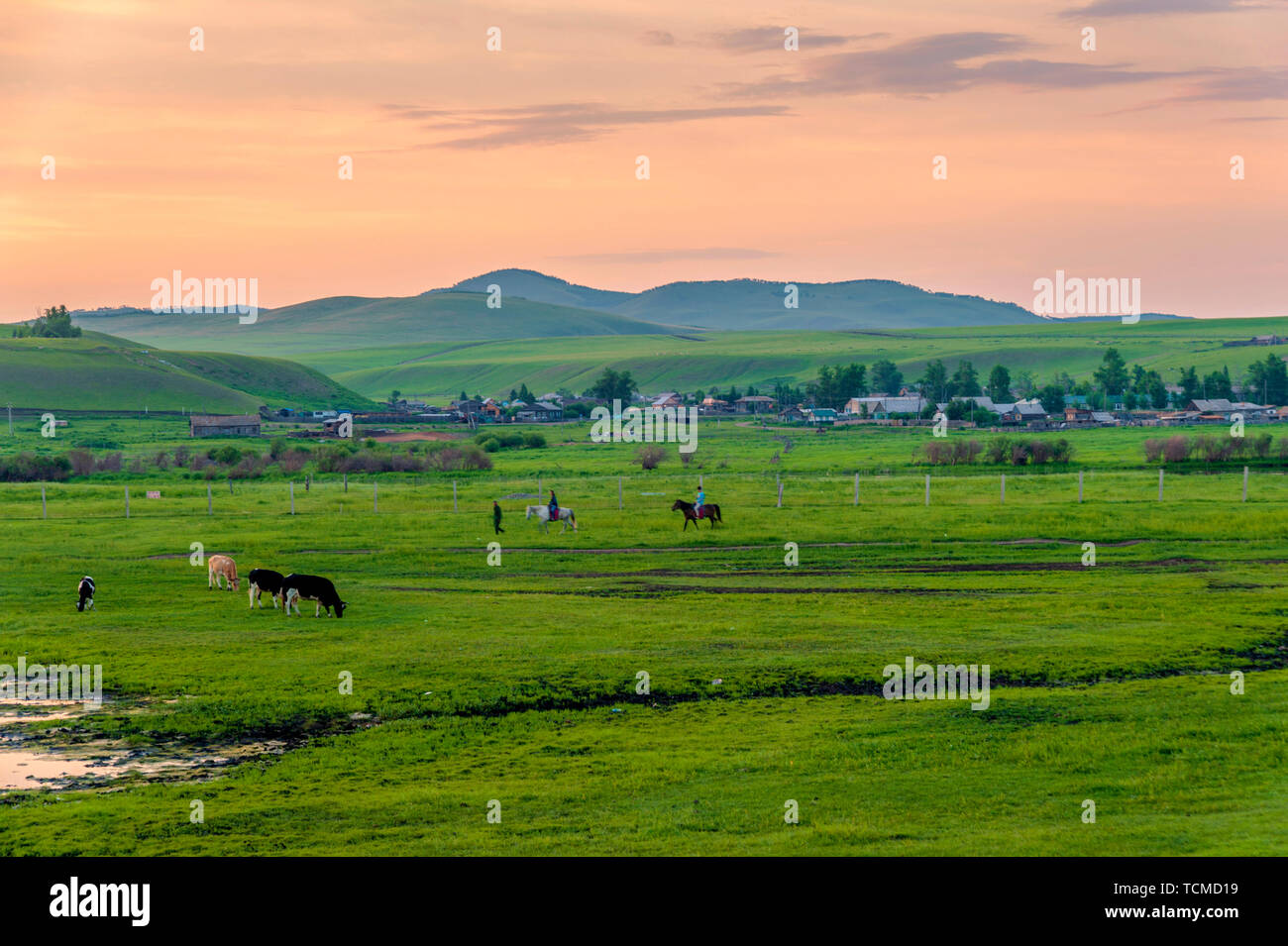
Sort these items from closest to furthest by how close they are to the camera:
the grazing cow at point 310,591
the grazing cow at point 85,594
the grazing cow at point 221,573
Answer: the grazing cow at point 310,591, the grazing cow at point 85,594, the grazing cow at point 221,573

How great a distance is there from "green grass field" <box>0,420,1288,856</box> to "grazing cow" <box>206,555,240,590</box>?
1197mm

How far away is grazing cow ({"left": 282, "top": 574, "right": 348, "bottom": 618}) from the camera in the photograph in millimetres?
30328

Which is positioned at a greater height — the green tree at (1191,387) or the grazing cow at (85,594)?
the green tree at (1191,387)

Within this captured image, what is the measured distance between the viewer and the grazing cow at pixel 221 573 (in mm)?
34312

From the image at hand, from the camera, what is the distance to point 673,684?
23.0 meters

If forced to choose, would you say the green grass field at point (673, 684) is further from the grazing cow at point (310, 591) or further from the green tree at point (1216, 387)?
the green tree at point (1216, 387)

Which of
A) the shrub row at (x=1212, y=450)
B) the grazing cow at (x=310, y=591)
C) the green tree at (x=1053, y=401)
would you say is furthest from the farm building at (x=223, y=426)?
the grazing cow at (x=310, y=591)

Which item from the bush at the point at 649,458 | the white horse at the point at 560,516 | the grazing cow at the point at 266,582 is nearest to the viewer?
the grazing cow at the point at 266,582

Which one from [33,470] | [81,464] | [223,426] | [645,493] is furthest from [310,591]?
[223,426]

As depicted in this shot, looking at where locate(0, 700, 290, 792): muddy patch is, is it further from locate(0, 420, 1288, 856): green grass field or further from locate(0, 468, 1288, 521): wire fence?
A: locate(0, 468, 1288, 521): wire fence

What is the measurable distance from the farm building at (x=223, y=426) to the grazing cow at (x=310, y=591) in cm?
13568

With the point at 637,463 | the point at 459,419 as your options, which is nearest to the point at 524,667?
the point at 637,463

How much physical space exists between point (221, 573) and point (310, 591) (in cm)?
611
